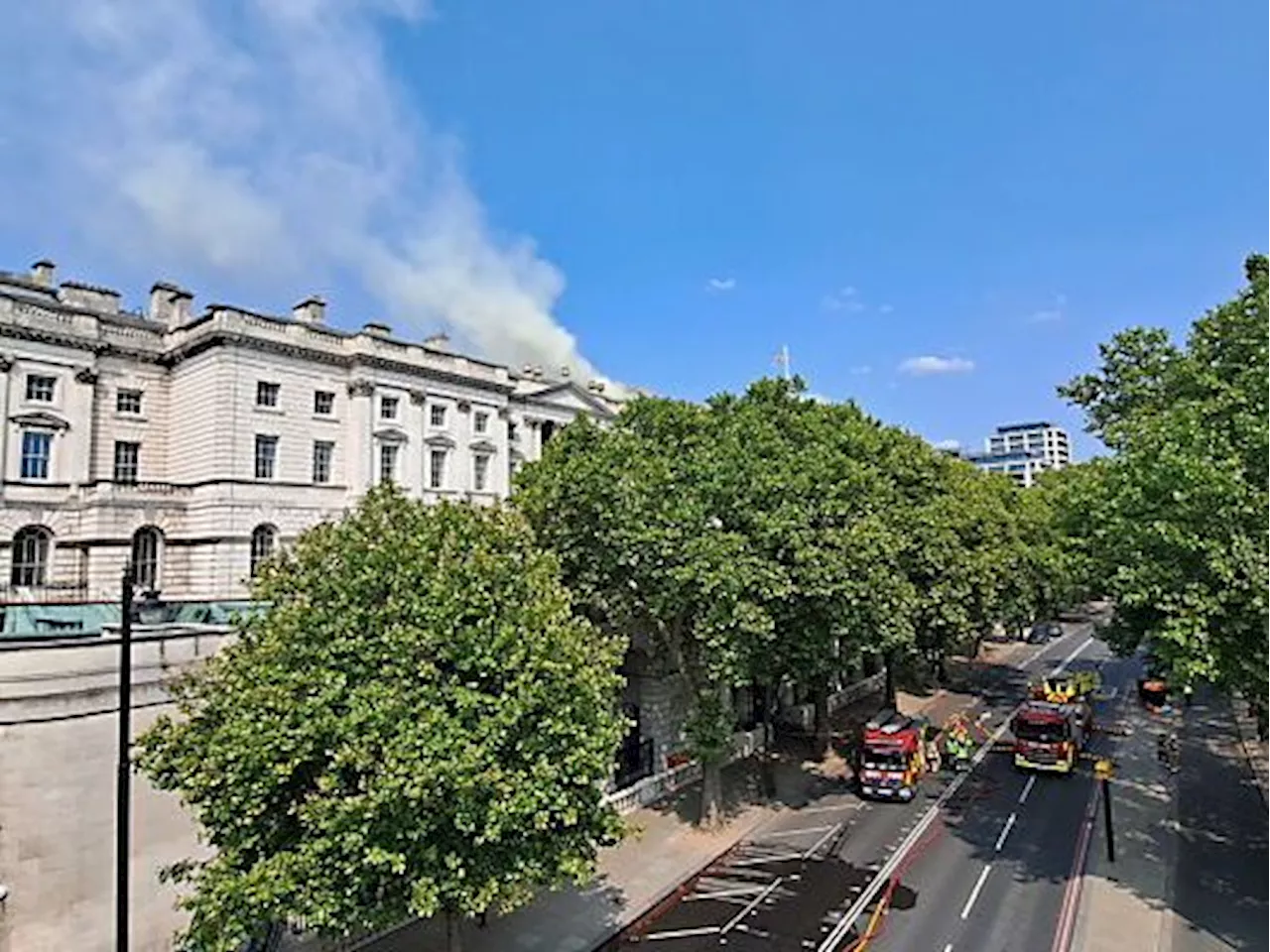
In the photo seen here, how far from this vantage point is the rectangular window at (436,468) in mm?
46500

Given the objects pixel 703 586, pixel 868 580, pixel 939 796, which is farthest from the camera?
pixel 939 796

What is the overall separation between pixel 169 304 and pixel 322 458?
1067 centimetres

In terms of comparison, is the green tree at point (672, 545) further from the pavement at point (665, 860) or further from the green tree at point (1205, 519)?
the green tree at point (1205, 519)

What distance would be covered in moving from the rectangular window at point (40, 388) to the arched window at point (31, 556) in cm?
533

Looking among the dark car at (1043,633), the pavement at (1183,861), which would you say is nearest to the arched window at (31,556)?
the pavement at (1183,861)

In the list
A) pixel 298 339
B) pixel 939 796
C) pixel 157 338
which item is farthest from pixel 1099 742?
pixel 157 338

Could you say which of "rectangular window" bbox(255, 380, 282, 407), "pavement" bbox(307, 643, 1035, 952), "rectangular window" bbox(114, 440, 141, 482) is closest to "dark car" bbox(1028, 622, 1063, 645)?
"pavement" bbox(307, 643, 1035, 952)

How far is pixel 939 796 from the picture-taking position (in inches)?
1187

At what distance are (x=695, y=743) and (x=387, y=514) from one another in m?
13.7

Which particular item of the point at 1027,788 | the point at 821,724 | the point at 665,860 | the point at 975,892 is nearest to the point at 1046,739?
the point at 1027,788

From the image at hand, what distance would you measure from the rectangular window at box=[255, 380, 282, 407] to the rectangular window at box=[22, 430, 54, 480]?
8.22 meters

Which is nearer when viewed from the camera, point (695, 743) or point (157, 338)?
point (695, 743)

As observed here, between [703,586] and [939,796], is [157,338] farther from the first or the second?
[939,796]

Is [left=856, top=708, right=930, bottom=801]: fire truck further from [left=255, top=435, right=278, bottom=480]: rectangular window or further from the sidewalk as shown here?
[left=255, top=435, right=278, bottom=480]: rectangular window
